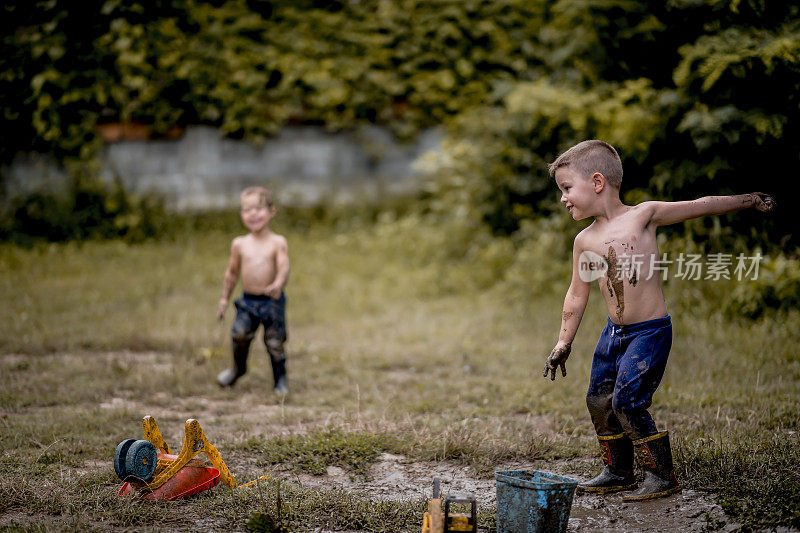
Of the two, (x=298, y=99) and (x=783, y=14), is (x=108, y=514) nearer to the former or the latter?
(x=783, y=14)

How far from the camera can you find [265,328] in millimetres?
5465

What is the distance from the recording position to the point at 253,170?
1188 cm

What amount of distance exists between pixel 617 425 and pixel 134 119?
32.2ft

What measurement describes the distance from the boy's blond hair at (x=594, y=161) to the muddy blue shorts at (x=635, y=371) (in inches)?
27.3

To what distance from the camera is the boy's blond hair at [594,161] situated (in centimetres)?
349

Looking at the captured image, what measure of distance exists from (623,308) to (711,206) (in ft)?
1.94

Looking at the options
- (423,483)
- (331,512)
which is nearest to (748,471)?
(423,483)

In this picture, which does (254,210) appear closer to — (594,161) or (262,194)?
(262,194)

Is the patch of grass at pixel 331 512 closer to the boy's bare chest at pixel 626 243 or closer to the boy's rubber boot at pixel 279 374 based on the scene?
the boy's bare chest at pixel 626 243

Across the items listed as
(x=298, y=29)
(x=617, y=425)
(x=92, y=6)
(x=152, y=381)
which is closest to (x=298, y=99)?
(x=298, y=29)

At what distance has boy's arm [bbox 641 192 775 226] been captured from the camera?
3336 mm

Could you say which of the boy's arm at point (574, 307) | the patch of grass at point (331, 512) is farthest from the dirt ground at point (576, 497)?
the boy's arm at point (574, 307)

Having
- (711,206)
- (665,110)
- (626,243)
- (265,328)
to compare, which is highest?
(665,110)

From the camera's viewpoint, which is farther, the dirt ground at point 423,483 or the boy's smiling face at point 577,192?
the boy's smiling face at point 577,192
